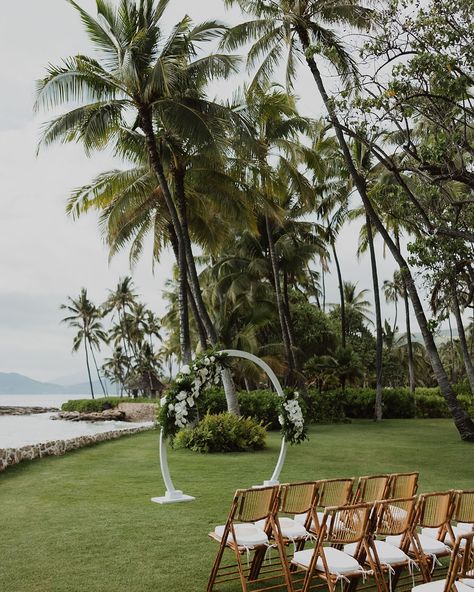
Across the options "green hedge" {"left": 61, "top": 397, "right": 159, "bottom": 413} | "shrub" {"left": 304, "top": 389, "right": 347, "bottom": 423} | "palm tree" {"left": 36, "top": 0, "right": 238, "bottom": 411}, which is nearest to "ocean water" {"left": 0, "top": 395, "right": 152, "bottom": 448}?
"green hedge" {"left": 61, "top": 397, "right": 159, "bottom": 413}

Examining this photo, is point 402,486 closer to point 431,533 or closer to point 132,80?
point 431,533

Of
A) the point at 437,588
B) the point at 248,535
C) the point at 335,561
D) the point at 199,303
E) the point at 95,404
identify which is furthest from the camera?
the point at 95,404

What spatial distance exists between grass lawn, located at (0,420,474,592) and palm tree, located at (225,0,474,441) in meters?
2.49

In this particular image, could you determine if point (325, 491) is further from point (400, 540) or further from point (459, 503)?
point (459, 503)

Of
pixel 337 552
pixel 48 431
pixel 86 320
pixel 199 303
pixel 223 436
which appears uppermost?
pixel 86 320

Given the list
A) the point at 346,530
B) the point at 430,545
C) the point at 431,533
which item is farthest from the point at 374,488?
the point at 346,530

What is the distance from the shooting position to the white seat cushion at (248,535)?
5.43 metres

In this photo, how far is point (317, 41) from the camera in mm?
18906

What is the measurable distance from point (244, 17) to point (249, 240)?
12.4 m

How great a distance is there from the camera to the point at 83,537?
7.73 m

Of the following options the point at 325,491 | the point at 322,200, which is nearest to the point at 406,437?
the point at 322,200

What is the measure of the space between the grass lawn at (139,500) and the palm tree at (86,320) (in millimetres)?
45598

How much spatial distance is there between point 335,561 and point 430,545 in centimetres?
108

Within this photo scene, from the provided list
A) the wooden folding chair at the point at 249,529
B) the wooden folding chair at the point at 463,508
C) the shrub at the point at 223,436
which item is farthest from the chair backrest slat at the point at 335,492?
the shrub at the point at 223,436
